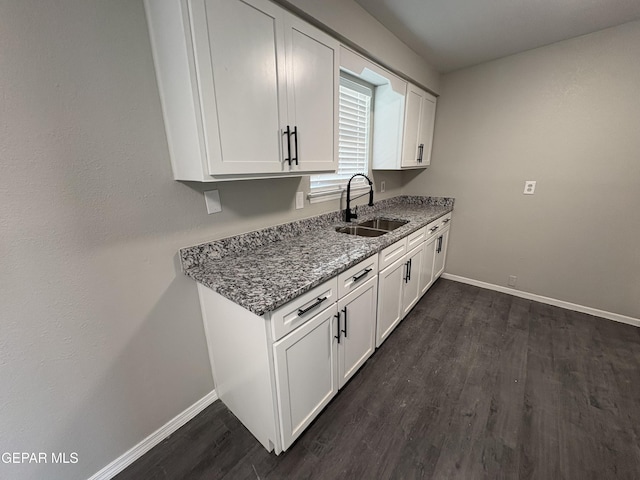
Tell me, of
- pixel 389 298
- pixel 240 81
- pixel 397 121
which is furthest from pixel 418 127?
pixel 240 81

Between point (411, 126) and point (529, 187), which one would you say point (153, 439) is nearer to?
point (411, 126)

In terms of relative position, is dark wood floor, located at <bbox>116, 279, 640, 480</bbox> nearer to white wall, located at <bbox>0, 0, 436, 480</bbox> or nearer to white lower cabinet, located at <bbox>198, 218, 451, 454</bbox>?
white lower cabinet, located at <bbox>198, 218, 451, 454</bbox>

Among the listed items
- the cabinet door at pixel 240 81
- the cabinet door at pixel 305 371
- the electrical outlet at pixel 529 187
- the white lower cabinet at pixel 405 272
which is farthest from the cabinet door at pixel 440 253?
the cabinet door at pixel 240 81

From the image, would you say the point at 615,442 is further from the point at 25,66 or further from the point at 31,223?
the point at 25,66

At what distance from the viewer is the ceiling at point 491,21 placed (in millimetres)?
1632

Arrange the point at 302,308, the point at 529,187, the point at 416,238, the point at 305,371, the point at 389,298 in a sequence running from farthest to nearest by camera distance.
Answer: the point at 529,187 < the point at 416,238 < the point at 389,298 < the point at 305,371 < the point at 302,308

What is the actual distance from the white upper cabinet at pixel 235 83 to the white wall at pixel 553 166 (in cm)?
207

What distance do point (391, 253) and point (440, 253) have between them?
1.44 metres

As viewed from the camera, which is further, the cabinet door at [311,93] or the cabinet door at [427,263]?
the cabinet door at [427,263]

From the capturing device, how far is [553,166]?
2.36 meters

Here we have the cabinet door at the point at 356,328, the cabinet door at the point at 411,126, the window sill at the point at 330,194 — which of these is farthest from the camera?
the cabinet door at the point at 411,126

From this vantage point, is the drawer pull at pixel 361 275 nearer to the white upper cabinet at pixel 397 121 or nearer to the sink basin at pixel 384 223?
the sink basin at pixel 384 223

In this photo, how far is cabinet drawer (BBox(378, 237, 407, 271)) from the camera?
1706mm

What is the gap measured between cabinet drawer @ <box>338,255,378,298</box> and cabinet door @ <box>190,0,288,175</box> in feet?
2.19
